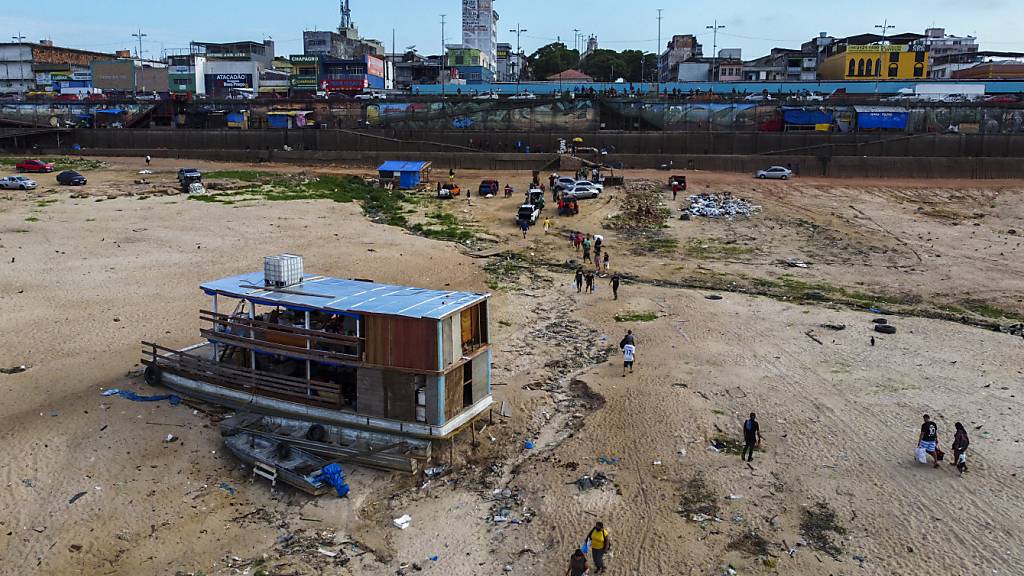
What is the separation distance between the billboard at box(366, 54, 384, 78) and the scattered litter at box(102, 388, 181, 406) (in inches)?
3482

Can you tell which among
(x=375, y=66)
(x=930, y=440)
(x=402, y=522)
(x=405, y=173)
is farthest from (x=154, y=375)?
(x=375, y=66)

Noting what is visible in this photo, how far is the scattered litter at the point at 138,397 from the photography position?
58.6 ft

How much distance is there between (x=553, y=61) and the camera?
134250mm

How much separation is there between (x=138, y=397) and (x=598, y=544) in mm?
11714

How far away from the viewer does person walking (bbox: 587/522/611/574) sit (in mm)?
11828

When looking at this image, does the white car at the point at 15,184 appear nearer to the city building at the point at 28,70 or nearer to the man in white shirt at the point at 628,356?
the man in white shirt at the point at 628,356

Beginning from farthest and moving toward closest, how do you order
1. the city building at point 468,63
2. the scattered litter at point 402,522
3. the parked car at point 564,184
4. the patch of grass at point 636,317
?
the city building at point 468,63
the parked car at point 564,184
the patch of grass at point 636,317
the scattered litter at point 402,522

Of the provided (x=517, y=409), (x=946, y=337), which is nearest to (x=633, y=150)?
(x=946, y=337)

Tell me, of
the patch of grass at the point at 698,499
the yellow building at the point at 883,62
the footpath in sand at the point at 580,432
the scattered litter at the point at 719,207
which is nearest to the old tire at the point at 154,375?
the footpath in sand at the point at 580,432

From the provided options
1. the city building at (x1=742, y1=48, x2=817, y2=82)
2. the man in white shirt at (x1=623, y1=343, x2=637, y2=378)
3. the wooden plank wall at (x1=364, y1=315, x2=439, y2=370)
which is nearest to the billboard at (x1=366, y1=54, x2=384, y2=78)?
the city building at (x1=742, y1=48, x2=817, y2=82)

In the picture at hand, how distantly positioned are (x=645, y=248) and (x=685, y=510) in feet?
79.6

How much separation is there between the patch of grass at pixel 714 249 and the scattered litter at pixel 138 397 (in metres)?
24.0

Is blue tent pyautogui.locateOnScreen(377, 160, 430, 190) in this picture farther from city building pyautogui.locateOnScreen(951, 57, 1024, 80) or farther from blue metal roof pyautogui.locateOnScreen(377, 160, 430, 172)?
city building pyautogui.locateOnScreen(951, 57, 1024, 80)

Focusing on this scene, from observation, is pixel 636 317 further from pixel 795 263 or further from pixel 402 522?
pixel 402 522
